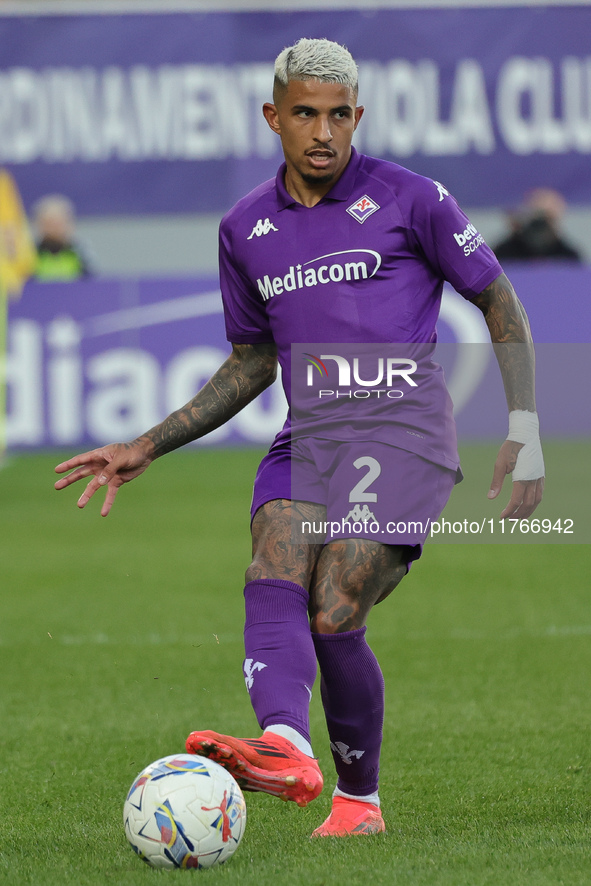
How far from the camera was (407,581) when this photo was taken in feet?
27.7

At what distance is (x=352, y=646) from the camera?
3.45 meters

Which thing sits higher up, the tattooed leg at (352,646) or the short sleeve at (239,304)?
the short sleeve at (239,304)

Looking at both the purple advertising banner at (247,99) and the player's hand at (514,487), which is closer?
the player's hand at (514,487)

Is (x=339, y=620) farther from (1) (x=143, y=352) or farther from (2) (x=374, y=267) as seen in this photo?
(1) (x=143, y=352)

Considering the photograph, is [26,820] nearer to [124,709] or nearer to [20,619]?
[124,709]

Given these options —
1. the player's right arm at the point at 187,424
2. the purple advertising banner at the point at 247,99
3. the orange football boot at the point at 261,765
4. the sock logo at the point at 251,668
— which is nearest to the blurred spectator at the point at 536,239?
the purple advertising banner at the point at 247,99

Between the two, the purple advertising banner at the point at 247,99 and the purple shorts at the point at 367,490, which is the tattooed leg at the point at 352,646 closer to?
the purple shorts at the point at 367,490

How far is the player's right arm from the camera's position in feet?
12.2

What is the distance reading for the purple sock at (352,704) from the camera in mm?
3451

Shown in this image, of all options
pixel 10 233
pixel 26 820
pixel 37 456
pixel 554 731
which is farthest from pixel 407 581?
pixel 10 233

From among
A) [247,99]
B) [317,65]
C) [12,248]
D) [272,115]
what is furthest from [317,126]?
[247,99]

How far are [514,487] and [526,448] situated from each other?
0.10 metres

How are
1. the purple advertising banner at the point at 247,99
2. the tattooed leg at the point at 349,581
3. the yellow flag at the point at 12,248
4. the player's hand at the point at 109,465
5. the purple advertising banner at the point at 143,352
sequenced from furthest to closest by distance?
the purple advertising banner at the point at 247,99 < the yellow flag at the point at 12,248 < the purple advertising banner at the point at 143,352 < the player's hand at the point at 109,465 < the tattooed leg at the point at 349,581

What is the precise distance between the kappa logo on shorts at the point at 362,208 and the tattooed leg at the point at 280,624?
75cm
